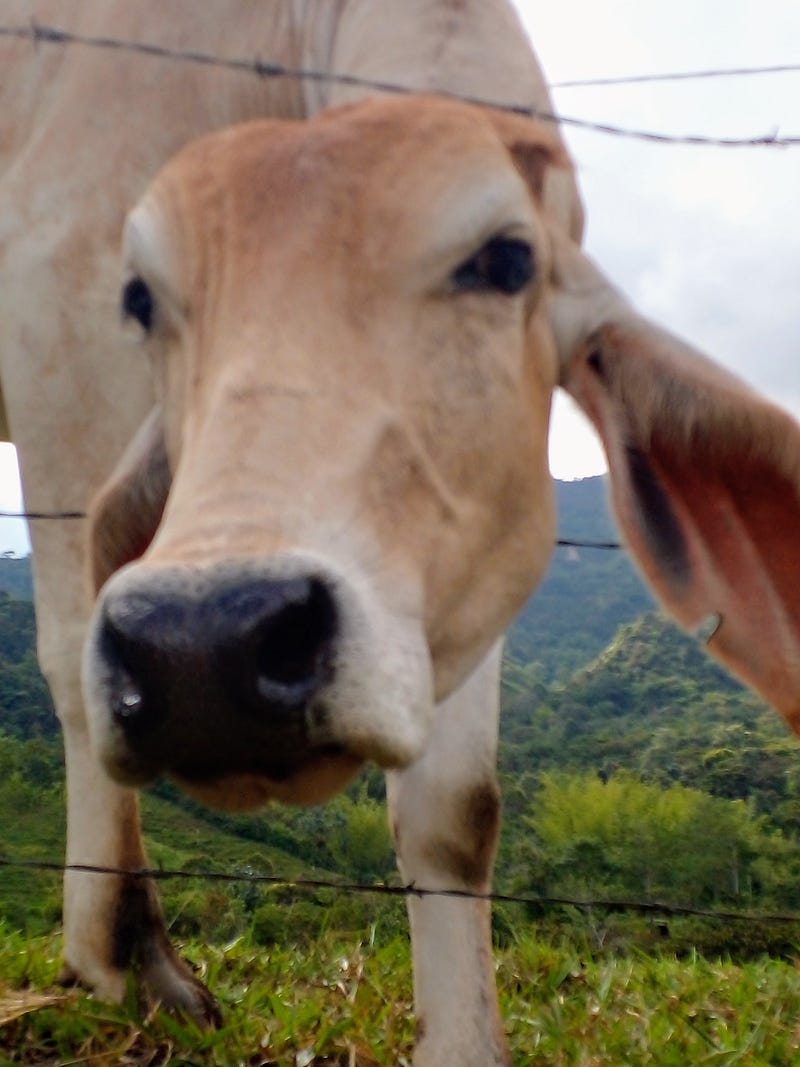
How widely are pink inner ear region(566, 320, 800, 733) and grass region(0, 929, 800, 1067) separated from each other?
2.80ft

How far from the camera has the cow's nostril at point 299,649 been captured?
1.42m

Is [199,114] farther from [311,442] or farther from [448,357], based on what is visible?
[311,442]

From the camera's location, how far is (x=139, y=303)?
2072 millimetres

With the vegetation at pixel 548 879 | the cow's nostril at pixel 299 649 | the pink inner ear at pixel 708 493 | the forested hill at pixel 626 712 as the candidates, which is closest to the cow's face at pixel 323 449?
the cow's nostril at pixel 299 649

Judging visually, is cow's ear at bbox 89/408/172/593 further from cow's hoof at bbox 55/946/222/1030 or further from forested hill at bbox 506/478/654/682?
forested hill at bbox 506/478/654/682

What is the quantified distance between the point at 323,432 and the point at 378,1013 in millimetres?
1646

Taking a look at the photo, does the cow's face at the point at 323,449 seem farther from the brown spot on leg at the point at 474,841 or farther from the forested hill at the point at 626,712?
the forested hill at the point at 626,712

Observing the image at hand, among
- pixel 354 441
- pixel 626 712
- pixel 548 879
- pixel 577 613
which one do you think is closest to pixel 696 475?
pixel 354 441

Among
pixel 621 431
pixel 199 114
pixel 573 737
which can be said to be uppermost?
pixel 199 114

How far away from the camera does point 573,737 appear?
12.7 metres

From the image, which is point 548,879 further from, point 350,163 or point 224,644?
point 224,644

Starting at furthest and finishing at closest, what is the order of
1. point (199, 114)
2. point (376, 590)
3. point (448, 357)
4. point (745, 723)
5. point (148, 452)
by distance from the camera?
point (745, 723), point (199, 114), point (148, 452), point (448, 357), point (376, 590)

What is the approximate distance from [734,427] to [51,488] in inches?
52.2

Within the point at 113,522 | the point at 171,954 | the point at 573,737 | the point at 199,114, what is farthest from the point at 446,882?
the point at 573,737
